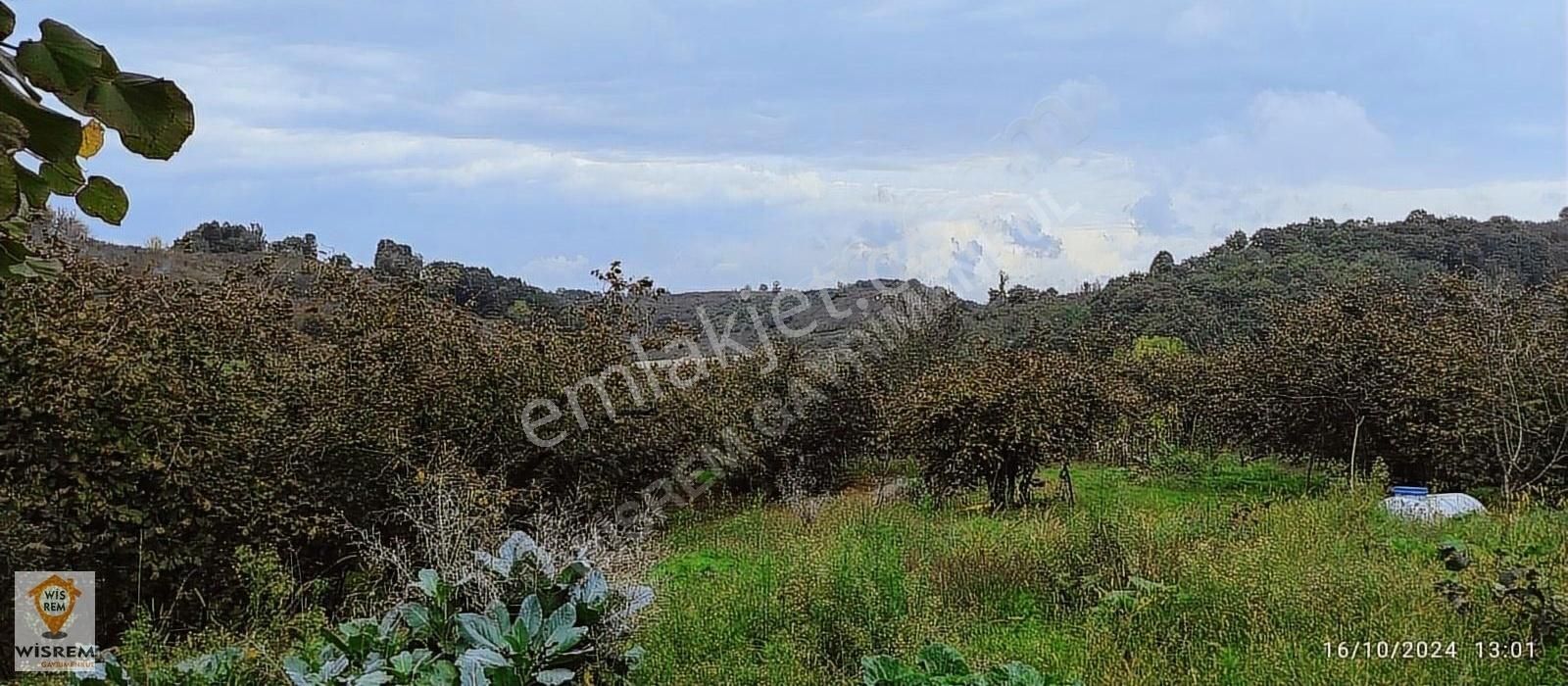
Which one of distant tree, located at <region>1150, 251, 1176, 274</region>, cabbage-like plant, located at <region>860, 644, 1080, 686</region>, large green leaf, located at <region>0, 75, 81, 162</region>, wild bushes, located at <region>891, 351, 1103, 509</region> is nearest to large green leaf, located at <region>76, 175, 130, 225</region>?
large green leaf, located at <region>0, 75, 81, 162</region>

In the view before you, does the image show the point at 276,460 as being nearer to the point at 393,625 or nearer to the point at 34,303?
the point at 34,303

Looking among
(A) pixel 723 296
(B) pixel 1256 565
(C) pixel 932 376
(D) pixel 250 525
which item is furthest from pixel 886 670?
(A) pixel 723 296

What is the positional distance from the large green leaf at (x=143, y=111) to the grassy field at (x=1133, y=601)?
3.65 meters

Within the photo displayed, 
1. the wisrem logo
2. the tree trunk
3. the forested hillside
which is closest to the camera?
the wisrem logo

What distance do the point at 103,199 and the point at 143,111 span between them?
190 millimetres

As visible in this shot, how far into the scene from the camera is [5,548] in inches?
249

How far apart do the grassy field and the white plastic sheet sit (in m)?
0.26

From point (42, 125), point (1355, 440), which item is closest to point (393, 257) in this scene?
point (1355, 440)

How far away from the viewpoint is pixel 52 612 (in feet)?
21.5

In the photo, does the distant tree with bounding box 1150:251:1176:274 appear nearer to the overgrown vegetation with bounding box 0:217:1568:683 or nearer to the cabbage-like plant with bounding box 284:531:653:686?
the overgrown vegetation with bounding box 0:217:1568:683

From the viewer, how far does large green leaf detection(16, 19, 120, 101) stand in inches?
30.7

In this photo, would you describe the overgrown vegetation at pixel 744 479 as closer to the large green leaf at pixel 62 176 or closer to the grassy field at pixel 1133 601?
the grassy field at pixel 1133 601
